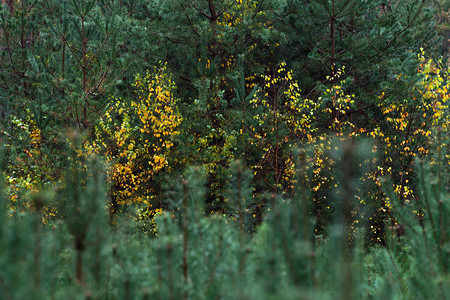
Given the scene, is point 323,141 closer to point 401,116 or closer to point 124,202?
point 401,116

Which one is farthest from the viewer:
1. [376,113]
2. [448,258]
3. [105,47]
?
[376,113]

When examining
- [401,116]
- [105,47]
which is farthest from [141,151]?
[401,116]

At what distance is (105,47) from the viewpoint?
8.18 m

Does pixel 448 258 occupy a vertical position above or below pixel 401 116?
below

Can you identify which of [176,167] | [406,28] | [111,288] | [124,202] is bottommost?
[111,288]

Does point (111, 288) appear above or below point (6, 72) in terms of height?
below

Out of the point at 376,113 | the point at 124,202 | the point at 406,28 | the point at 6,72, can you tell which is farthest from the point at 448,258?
the point at 6,72

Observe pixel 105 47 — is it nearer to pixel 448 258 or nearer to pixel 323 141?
pixel 323 141

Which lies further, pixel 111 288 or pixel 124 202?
pixel 124 202

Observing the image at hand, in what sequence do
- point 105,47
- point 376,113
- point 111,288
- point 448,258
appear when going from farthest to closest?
1. point 376,113
2. point 105,47
3. point 448,258
4. point 111,288

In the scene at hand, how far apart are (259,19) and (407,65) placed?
386 cm

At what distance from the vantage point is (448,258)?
4.86 ft

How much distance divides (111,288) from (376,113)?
10.5 meters

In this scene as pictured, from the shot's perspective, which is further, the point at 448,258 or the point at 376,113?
the point at 376,113
